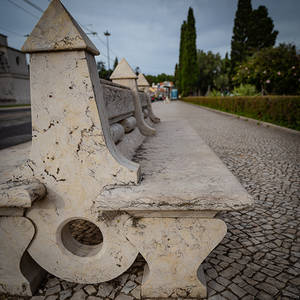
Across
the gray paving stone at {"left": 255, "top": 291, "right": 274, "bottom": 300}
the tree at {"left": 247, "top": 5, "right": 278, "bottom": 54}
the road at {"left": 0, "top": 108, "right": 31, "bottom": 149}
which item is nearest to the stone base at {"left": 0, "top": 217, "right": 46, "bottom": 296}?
the gray paving stone at {"left": 255, "top": 291, "right": 274, "bottom": 300}

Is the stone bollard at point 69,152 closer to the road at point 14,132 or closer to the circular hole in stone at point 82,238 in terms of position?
the circular hole in stone at point 82,238

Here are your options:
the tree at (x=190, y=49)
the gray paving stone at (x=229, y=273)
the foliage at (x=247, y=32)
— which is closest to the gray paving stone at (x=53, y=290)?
the gray paving stone at (x=229, y=273)

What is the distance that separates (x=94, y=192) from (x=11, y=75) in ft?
128

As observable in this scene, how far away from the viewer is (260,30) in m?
27.8

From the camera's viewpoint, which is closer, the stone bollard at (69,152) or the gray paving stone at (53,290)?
the stone bollard at (69,152)

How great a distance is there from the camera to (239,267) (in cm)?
170

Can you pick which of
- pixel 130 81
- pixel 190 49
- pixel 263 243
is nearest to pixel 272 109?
pixel 130 81

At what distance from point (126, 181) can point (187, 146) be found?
1.24 meters

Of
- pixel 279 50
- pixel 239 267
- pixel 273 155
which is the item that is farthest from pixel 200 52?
pixel 239 267

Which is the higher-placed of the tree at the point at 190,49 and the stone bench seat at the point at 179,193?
the tree at the point at 190,49

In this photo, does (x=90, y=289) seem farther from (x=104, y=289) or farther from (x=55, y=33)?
(x=55, y=33)

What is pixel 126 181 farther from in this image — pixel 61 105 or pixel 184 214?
pixel 61 105

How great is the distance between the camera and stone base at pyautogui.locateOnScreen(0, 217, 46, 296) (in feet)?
4.53

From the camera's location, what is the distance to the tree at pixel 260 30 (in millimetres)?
27377
